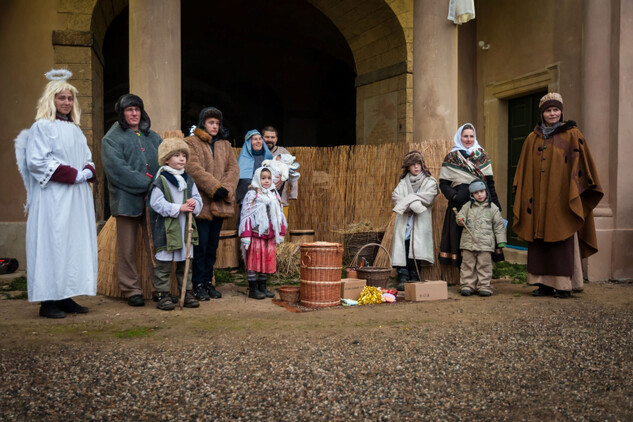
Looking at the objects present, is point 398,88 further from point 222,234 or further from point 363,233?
point 222,234

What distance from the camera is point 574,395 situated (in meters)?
2.80

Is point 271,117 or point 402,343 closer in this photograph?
point 402,343

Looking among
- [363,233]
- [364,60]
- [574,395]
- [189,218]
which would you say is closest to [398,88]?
[364,60]

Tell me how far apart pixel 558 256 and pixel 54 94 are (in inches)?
185

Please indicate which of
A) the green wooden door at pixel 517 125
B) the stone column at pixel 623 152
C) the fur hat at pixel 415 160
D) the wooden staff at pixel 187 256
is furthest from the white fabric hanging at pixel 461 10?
the wooden staff at pixel 187 256

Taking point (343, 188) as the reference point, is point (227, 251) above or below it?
below

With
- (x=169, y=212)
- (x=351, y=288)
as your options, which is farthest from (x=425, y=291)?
(x=169, y=212)

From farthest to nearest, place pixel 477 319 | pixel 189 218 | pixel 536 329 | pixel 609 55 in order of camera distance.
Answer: pixel 609 55, pixel 189 218, pixel 477 319, pixel 536 329

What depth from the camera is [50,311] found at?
178 inches

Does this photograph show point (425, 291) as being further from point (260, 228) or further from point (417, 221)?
point (260, 228)

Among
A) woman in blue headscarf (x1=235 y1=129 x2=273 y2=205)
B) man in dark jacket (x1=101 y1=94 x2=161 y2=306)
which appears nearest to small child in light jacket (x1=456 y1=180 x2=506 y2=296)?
woman in blue headscarf (x1=235 y1=129 x2=273 y2=205)

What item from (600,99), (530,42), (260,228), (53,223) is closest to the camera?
(53,223)

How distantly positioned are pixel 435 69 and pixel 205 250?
3532 mm

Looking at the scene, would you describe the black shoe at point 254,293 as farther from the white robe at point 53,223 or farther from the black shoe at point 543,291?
the black shoe at point 543,291
